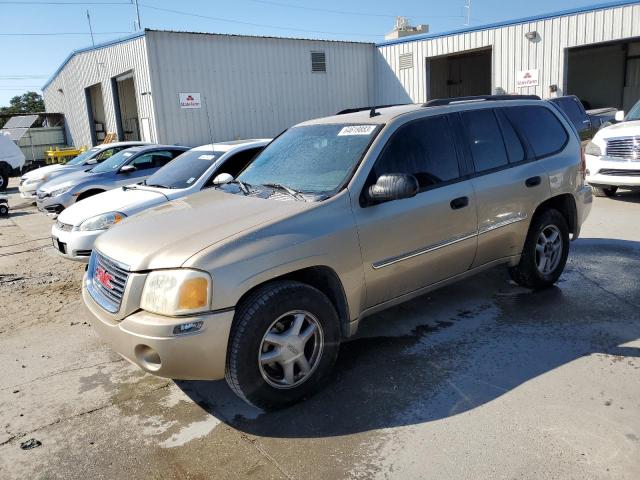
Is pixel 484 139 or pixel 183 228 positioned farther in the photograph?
pixel 484 139

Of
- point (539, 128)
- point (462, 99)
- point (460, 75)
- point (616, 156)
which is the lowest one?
point (616, 156)

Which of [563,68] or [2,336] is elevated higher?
[563,68]

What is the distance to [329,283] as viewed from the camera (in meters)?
3.54

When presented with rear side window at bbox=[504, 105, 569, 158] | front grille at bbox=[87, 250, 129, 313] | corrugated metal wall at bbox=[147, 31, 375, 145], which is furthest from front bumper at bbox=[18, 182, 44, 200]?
rear side window at bbox=[504, 105, 569, 158]

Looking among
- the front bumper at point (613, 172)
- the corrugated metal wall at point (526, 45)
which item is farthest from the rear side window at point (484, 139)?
the corrugated metal wall at point (526, 45)

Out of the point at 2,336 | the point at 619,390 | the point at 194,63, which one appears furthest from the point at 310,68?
the point at 619,390

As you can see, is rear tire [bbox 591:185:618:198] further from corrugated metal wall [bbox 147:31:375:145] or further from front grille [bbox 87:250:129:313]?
corrugated metal wall [bbox 147:31:375:145]

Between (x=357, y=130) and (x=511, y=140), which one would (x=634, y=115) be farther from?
(x=357, y=130)

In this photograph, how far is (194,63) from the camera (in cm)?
1903

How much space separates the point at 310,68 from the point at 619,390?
2068 centimetres

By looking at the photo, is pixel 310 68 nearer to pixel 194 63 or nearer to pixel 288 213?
pixel 194 63

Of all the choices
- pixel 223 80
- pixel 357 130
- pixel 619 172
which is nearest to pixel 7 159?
pixel 223 80

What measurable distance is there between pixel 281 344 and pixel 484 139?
2.58 meters

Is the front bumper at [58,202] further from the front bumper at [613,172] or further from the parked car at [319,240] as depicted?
the front bumper at [613,172]
